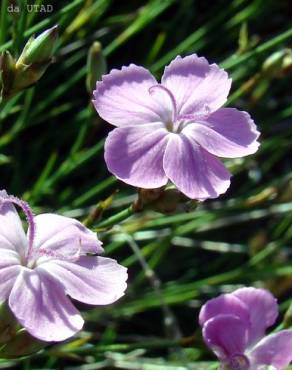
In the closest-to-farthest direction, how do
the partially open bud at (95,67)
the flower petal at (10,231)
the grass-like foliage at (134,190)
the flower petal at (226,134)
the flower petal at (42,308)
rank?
1. the flower petal at (42,308)
2. the flower petal at (10,231)
3. the flower petal at (226,134)
4. the partially open bud at (95,67)
5. the grass-like foliage at (134,190)

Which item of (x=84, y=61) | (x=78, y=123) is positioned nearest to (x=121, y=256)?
(x=78, y=123)

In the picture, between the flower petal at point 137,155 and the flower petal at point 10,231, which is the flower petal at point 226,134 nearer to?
the flower petal at point 137,155

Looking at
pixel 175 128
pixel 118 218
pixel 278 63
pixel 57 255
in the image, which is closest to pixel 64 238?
pixel 57 255

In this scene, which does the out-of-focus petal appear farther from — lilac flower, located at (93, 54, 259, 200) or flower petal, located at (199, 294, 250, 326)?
flower petal, located at (199, 294, 250, 326)

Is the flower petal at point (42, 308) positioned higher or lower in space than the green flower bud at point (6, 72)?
lower

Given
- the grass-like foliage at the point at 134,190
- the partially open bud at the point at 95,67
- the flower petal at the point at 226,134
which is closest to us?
the flower petal at the point at 226,134

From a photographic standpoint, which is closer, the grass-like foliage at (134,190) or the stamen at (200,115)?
the stamen at (200,115)

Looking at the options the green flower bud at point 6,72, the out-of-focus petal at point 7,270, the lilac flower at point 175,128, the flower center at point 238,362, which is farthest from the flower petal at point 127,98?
the flower center at point 238,362

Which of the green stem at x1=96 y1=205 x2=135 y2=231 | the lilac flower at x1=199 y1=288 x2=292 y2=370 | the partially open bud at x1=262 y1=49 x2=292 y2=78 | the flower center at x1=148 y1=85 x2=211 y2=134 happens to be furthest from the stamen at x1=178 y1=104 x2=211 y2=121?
the partially open bud at x1=262 y1=49 x2=292 y2=78
